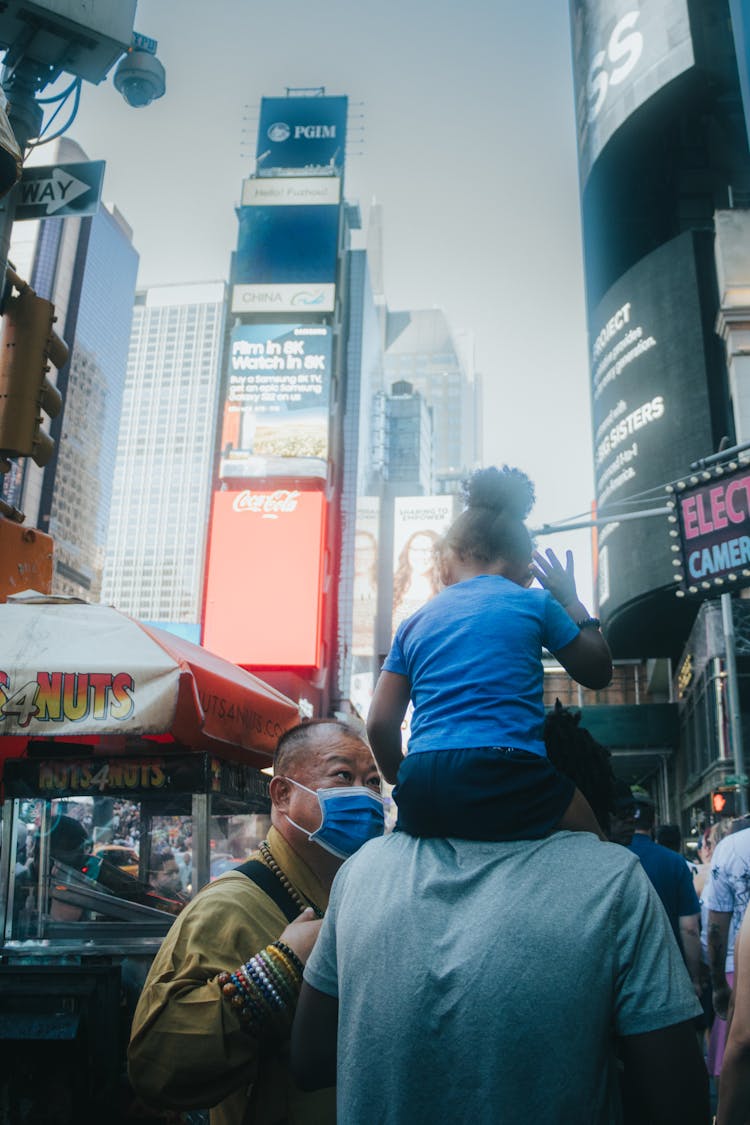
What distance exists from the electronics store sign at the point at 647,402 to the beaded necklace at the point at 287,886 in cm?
2293

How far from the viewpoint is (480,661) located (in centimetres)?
213

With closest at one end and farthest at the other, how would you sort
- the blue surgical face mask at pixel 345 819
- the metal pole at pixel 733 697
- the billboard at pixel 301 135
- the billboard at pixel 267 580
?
the blue surgical face mask at pixel 345 819 → the metal pole at pixel 733 697 → the billboard at pixel 267 580 → the billboard at pixel 301 135

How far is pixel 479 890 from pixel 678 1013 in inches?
15.3

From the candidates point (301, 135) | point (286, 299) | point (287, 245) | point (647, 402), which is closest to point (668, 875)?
point (647, 402)

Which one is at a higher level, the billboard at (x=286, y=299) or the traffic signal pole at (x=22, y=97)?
the billboard at (x=286, y=299)

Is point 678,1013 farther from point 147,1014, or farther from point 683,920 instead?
point 683,920

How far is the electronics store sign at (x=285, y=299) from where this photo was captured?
145ft

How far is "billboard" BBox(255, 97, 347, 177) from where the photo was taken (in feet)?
168

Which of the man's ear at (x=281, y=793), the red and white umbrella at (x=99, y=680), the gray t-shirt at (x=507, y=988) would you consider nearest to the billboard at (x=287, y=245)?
the red and white umbrella at (x=99, y=680)

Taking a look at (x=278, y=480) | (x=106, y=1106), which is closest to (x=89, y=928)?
(x=106, y=1106)

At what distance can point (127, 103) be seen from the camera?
338 inches

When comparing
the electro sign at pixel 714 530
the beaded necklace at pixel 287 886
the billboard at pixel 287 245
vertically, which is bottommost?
the beaded necklace at pixel 287 886

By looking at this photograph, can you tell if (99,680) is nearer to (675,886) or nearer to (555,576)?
(555,576)

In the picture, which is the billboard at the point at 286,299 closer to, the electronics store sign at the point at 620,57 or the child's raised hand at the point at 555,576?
the electronics store sign at the point at 620,57
